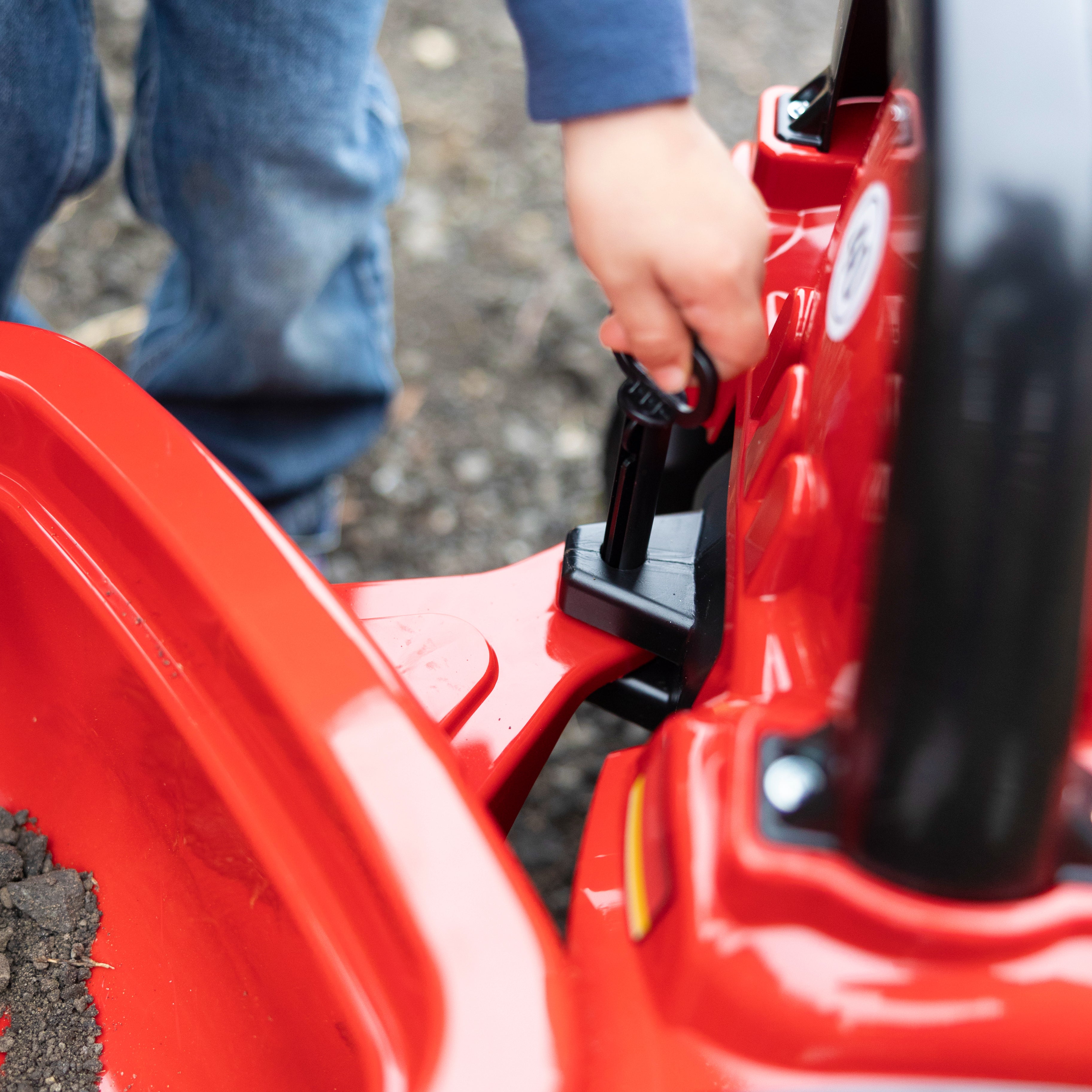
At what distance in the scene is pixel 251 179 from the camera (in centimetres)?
83

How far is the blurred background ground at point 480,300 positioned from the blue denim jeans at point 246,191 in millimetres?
158

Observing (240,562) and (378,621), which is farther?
(378,621)

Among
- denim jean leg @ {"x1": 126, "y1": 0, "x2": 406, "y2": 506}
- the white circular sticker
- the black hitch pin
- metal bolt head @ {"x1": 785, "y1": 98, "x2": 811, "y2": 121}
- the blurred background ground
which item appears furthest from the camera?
the blurred background ground

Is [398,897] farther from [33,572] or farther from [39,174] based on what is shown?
[39,174]

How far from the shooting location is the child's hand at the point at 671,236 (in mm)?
455

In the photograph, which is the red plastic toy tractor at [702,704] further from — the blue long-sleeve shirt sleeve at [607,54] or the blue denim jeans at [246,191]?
the blue denim jeans at [246,191]

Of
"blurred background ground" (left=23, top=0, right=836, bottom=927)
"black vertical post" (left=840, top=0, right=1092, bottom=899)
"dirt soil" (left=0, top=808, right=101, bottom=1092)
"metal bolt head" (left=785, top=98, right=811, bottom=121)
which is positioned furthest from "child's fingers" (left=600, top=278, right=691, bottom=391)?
"blurred background ground" (left=23, top=0, right=836, bottom=927)

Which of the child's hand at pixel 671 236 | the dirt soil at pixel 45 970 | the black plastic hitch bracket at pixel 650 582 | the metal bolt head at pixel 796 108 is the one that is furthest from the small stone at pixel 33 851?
the metal bolt head at pixel 796 108

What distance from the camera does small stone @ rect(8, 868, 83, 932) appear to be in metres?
0.54

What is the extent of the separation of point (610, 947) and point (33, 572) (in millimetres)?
374

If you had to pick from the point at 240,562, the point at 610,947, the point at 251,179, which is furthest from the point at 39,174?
the point at 610,947

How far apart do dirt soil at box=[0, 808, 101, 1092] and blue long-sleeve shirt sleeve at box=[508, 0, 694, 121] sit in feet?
1.60

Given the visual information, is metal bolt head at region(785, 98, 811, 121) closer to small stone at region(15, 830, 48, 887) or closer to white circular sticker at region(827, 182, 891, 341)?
white circular sticker at region(827, 182, 891, 341)

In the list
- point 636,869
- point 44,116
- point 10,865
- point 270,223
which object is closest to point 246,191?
point 270,223
